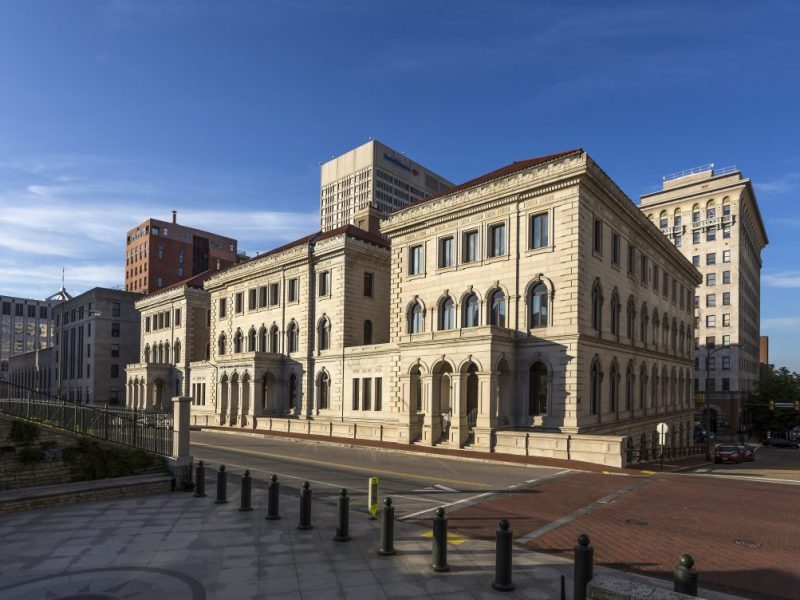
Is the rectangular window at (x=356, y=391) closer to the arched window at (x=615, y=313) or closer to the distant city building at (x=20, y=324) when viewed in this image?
the arched window at (x=615, y=313)

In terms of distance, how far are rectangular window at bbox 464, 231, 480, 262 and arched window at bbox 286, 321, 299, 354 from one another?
19.8 meters

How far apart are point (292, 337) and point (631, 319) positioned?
1094 inches

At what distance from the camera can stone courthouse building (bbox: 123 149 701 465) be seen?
2977 cm

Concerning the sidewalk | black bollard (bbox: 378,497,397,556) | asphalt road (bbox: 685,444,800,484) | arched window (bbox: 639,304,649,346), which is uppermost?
arched window (bbox: 639,304,649,346)

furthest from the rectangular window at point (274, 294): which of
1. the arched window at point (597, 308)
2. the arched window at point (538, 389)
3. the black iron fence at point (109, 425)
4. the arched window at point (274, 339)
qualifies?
the black iron fence at point (109, 425)

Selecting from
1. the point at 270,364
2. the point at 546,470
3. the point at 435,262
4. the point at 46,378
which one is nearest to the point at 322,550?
the point at 546,470

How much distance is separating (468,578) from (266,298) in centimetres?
4540

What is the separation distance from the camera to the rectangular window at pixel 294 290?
4875 cm

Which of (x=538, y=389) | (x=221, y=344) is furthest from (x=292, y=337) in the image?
(x=538, y=389)

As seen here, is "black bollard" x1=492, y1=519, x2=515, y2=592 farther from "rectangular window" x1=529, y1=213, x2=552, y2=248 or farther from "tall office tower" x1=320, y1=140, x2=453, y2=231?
"tall office tower" x1=320, y1=140, x2=453, y2=231

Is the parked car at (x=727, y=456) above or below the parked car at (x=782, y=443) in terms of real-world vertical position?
above

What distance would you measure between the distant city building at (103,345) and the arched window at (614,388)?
69.0 metres

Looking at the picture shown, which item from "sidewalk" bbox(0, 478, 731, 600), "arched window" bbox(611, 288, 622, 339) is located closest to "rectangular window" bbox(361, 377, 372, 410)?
"arched window" bbox(611, 288, 622, 339)

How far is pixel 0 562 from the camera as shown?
31.9 feet
